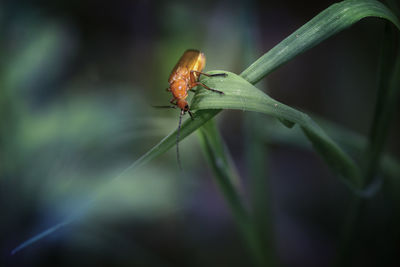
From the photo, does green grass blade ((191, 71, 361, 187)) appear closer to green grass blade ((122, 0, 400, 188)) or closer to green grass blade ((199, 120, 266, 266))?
green grass blade ((122, 0, 400, 188))

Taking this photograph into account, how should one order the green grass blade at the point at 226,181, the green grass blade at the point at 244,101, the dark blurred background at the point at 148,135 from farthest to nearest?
the dark blurred background at the point at 148,135 → the green grass blade at the point at 226,181 → the green grass blade at the point at 244,101

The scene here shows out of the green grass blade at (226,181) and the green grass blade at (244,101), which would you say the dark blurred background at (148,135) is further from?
the green grass blade at (244,101)

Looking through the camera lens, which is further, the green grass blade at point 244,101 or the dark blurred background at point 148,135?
the dark blurred background at point 148,135

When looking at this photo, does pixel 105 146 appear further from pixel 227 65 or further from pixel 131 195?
pixel 227 65

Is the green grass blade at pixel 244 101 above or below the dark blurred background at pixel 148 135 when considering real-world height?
below

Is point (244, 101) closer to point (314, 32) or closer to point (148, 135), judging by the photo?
point (314, 32)

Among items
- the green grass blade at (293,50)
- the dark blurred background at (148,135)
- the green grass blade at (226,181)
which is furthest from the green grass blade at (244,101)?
the dark blurred background at (148,135)

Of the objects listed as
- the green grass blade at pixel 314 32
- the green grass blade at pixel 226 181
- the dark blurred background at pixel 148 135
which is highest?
the dark blurred background at pixel 148 135

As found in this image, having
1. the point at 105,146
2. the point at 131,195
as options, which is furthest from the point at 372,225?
the point at 105,146
